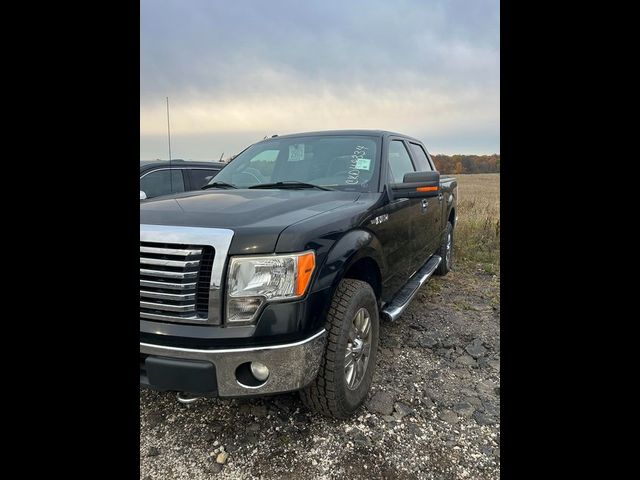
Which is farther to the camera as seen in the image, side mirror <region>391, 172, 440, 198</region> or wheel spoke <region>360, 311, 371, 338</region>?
side mirror <region>391, 172, 440, 198</region>

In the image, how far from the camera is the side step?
9.33 feet

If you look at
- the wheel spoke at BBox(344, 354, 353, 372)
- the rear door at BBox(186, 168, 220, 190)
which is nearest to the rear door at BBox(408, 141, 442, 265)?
the wheel spoke at BBox(344, 354, 353, 372)

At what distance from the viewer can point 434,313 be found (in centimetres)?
417

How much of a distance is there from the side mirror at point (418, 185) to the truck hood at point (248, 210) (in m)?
0.32

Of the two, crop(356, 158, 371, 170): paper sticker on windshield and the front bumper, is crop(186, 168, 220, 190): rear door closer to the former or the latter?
crop(356, 158, 371, 170): paper sticker on windshield

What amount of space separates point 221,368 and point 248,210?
87 cm

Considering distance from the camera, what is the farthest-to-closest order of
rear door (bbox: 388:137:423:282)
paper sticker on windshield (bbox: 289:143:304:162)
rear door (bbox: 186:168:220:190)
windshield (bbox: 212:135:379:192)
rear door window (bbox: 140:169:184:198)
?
rear door (bbox: 186:168:220:190) → rear door window (bbox: 140:169:184:198) → paper sticker on windshield (bbox: 289:143:304:162) → rear door (bbox: 388:137:423:282) → windshield (bbox: 212:135:379:192)

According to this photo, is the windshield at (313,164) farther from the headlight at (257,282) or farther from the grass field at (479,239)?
the grass field at (479,239)

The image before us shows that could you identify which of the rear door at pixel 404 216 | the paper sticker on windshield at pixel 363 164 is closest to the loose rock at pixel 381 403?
the rear door at pixel 404 216

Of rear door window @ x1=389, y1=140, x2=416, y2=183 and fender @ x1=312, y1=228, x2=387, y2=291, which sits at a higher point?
rear door window @ x1=389, y1=140, x2=416, y2=183

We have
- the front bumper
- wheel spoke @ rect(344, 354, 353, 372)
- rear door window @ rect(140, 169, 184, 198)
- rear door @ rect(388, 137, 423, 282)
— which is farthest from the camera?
rear door window @ rect(140, 169, 184, 198)
